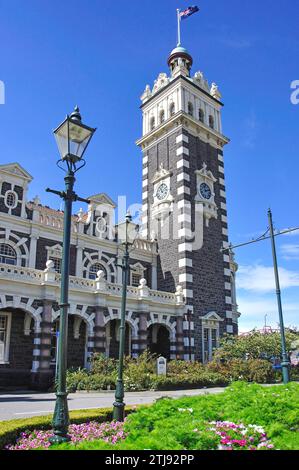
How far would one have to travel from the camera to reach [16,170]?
25984 millimetres

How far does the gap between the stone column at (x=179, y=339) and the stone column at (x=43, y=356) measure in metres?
9.94

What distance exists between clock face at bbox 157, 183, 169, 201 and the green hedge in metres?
24.5

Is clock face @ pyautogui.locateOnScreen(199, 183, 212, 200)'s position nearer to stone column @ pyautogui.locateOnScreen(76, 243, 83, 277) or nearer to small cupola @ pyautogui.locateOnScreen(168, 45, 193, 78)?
small cupola @ pyautogui.locateOnScreen(168, 45, 193, 78)

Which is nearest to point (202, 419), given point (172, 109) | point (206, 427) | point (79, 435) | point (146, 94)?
point (206, 427)

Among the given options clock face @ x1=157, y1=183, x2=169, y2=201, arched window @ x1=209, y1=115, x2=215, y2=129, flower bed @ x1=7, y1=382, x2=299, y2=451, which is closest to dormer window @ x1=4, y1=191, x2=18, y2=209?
clock face @ x1=157, y1=183, x2=169, y2=201

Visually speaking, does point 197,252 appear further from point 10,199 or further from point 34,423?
point 34,423

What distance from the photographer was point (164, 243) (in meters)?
33.3

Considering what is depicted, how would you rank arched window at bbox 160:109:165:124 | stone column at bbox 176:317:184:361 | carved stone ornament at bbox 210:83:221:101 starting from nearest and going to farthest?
stone column at bbox 176:317:184:361 → arched window at bbox 160:109:165:124 → carved stone ornament at bbox 210:83:221:101

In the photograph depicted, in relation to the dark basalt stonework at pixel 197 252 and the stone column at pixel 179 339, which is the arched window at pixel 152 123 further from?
the stone column at pixel 179 339

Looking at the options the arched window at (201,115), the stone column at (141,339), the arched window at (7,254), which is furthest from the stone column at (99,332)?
the arched window at (201,115)

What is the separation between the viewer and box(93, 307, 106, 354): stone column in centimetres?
2423

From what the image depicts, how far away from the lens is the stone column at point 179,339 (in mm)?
28997
